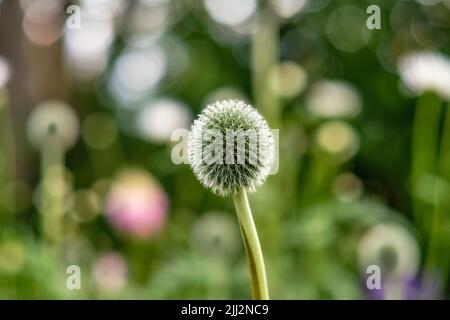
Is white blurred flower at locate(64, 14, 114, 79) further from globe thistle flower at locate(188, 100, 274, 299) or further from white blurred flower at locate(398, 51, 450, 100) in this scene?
globe thistle flower at locate(188, 100, 274, 299)

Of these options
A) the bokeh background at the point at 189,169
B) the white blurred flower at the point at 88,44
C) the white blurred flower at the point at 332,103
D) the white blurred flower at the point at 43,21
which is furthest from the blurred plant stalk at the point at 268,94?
the white blurred flower at the point at 43,21

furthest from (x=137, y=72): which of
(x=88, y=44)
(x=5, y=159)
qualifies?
(x=5, y=159)

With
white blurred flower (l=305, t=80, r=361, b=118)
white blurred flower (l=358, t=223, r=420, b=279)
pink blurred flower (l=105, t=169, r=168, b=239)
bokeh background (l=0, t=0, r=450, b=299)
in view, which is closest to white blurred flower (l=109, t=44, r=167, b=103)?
bokeh background (l=0, t=0, r=450, b=299)

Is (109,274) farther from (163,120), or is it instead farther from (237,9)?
(237,9)

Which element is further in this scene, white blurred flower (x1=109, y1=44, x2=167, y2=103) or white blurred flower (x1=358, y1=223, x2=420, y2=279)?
white blurred flower (x1=109, y1=44, x2=167, y2=103)

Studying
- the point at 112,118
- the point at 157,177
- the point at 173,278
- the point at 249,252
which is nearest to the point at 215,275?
the point at 173,278

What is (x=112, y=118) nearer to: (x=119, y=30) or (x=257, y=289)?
(x=119, y=30)
